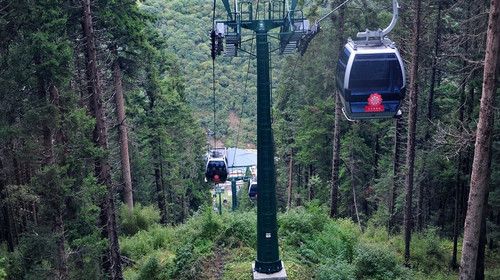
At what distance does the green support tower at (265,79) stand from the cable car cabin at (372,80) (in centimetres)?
231

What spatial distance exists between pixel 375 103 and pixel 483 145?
2.22 m

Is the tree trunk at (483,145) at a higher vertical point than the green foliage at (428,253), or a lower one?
higher

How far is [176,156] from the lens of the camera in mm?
31844

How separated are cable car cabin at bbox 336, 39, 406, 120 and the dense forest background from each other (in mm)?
2304

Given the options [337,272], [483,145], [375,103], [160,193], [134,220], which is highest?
[375,103]

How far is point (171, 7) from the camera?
2901 inches

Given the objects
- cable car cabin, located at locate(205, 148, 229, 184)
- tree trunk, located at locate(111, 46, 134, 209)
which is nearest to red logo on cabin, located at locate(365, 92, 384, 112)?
cable car cabin, located at locate(205, 148, 229, 184)

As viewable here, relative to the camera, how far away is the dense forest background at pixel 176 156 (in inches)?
457

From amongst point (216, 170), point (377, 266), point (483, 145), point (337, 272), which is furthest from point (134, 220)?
point (483, 145)

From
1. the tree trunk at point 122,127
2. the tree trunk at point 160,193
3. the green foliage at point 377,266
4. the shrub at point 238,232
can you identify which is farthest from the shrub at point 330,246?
the tree trunk at point 160,193

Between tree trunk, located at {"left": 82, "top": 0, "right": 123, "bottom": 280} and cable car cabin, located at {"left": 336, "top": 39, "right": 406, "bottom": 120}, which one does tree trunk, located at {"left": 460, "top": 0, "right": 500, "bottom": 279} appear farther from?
tree trunk, located at {"left": 82, "top": 0, "right": 123, "bottom": 280}

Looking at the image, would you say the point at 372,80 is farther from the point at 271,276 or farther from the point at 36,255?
the point at 36,255

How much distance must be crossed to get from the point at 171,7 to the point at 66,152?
6478 cm

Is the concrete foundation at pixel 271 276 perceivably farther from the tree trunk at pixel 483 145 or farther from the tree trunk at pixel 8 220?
the tree trunk at pixel 8 220
